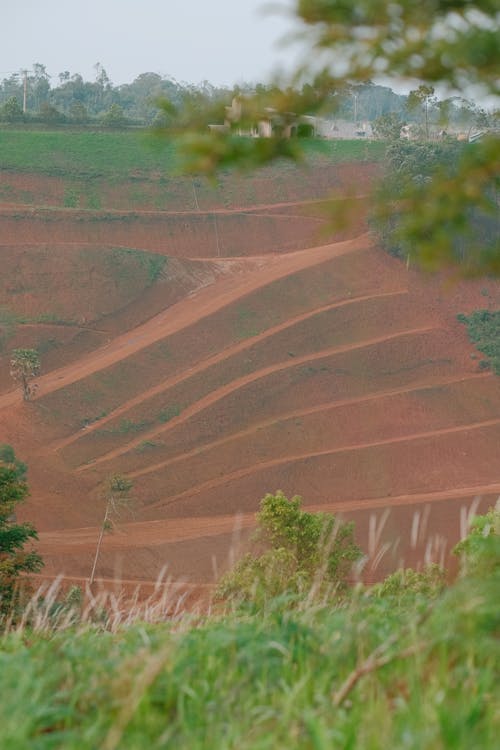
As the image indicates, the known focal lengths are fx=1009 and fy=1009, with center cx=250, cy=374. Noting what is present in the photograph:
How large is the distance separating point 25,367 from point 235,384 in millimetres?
7196

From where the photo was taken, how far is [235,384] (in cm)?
3503

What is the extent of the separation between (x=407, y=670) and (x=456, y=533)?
72.9 feet

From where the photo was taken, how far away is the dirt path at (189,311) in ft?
116

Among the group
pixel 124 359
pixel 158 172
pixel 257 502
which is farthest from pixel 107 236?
pixel 257 502

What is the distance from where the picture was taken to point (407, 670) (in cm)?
384

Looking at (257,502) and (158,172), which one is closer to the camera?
(257,502)

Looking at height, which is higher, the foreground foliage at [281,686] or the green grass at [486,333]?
the foreground foliage at [281,686]

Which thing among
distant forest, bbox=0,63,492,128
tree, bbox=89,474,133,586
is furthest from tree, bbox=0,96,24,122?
tree, bbox=89,474,133,586

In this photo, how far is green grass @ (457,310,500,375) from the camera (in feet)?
130

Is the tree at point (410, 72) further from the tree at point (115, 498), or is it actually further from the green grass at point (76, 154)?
the green grass at point (76, 154)

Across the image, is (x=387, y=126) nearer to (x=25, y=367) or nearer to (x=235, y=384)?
(x=235, y=384)

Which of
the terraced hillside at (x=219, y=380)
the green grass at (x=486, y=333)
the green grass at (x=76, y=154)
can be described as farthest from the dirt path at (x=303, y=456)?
the green grass at (x=76, y=154)

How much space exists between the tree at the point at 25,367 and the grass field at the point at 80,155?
19.4 m

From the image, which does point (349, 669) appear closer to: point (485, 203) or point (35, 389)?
point (485, 203)
